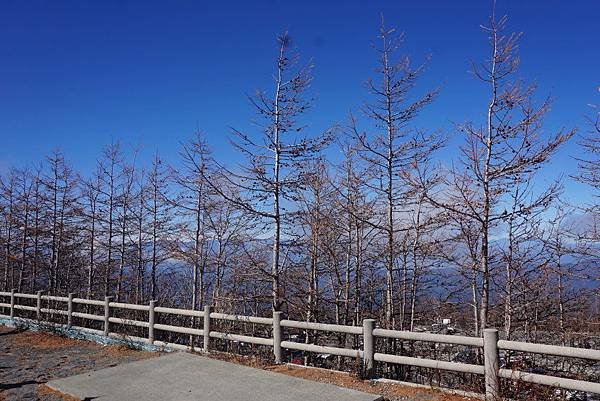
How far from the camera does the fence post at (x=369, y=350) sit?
7836 millimetres

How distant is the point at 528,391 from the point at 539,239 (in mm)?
6150

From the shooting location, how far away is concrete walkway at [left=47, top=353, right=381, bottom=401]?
20.9ft

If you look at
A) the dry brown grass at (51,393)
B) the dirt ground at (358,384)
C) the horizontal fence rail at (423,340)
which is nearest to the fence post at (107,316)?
the horizontal fence rail at (423,340)

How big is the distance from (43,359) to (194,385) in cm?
532

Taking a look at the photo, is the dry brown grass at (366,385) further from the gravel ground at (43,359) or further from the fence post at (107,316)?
the fence post at (107,316)

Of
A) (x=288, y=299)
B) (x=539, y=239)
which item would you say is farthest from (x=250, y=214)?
(x=539, y=239)

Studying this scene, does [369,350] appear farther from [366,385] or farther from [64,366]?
[64,366]

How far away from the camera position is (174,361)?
849 cm

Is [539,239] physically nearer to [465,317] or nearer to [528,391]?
[465,317]

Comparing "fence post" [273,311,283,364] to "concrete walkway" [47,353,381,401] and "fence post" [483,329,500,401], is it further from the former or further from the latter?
"fence post" [483,329,500,401]

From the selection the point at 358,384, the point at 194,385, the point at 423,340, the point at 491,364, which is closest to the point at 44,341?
the point at 194,385

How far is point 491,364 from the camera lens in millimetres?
6473

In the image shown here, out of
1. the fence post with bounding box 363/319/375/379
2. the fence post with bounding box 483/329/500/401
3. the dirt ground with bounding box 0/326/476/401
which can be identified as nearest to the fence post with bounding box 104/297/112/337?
the dirt ground with bounding box 0/326/476/401

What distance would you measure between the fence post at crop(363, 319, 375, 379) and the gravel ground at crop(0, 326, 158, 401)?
485 centimetres
